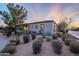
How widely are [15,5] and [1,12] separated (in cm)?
22

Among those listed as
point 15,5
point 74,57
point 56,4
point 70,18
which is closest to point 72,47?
point 74,57

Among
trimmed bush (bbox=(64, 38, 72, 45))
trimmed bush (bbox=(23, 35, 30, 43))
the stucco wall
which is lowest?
trimmed bush (bbox=(64, 38, 72, 45))

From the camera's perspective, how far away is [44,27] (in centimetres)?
241

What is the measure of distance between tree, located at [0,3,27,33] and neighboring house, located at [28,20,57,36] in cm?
17

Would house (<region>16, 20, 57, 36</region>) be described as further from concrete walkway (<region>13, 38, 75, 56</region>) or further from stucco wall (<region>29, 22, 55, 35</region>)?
concrete walkway (<region>13, 38, 75, 56</region>)

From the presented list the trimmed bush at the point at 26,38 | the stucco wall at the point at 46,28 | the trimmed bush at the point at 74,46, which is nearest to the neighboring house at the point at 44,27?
the stucco wall at the point at 46,28

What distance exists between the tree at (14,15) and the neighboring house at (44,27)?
0.17 meters

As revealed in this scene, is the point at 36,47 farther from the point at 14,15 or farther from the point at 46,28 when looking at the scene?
the point at 14,15

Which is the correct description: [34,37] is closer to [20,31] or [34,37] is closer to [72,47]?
[20,31]

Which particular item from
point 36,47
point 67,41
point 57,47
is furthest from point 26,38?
point 67,41

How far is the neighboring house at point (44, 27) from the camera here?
94.8 inches

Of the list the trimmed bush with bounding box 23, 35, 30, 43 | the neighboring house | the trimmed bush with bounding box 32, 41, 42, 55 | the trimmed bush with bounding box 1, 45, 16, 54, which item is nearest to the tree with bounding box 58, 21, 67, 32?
the neighboring house

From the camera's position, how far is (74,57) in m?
2.40

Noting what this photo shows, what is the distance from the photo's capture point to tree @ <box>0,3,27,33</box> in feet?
8.00
